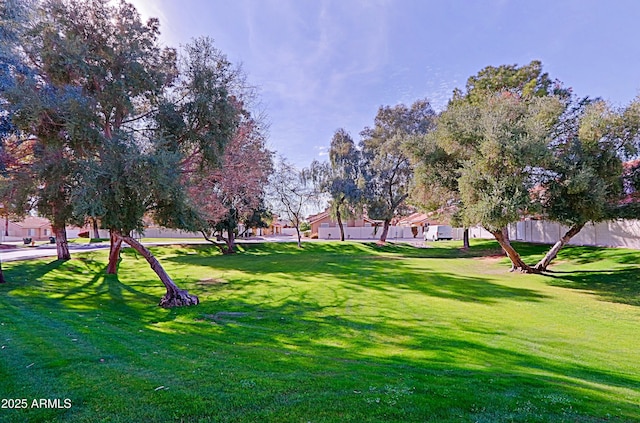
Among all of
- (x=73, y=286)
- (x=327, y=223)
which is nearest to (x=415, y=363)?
(x=73, y=286)

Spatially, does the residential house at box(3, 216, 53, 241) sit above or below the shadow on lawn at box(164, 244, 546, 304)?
above

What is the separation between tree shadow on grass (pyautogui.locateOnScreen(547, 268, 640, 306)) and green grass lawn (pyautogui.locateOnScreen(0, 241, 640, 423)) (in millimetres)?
77

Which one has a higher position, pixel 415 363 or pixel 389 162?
pixel 389 162

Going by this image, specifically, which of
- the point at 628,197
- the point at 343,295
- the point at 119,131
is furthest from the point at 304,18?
the point at 628,197

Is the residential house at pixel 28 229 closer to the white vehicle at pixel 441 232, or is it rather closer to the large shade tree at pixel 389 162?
the large shade tree at pixel 389 162

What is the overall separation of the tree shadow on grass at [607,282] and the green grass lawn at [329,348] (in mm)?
77

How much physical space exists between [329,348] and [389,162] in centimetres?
2794

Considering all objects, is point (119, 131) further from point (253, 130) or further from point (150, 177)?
point (253, 130)

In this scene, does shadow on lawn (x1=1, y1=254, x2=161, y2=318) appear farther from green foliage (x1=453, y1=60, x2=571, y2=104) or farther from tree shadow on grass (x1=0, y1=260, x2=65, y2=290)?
green foliage (x1=453, y1=60, x2=571, y2=104)

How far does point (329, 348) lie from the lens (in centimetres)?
722

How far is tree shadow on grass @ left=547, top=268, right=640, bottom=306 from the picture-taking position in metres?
12.9

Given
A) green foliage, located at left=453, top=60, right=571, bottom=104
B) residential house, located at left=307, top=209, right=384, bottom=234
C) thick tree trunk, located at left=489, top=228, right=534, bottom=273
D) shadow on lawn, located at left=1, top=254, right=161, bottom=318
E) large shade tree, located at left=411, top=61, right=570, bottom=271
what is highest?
green foliage, located at left=453, top=60, right=571, bottom=104

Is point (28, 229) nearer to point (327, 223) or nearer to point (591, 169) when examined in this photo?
point (327, 223)

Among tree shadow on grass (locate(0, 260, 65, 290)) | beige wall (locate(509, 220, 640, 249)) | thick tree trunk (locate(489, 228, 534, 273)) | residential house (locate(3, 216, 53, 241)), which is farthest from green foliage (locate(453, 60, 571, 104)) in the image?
residential house (locate(3, 216, 53, 241))
